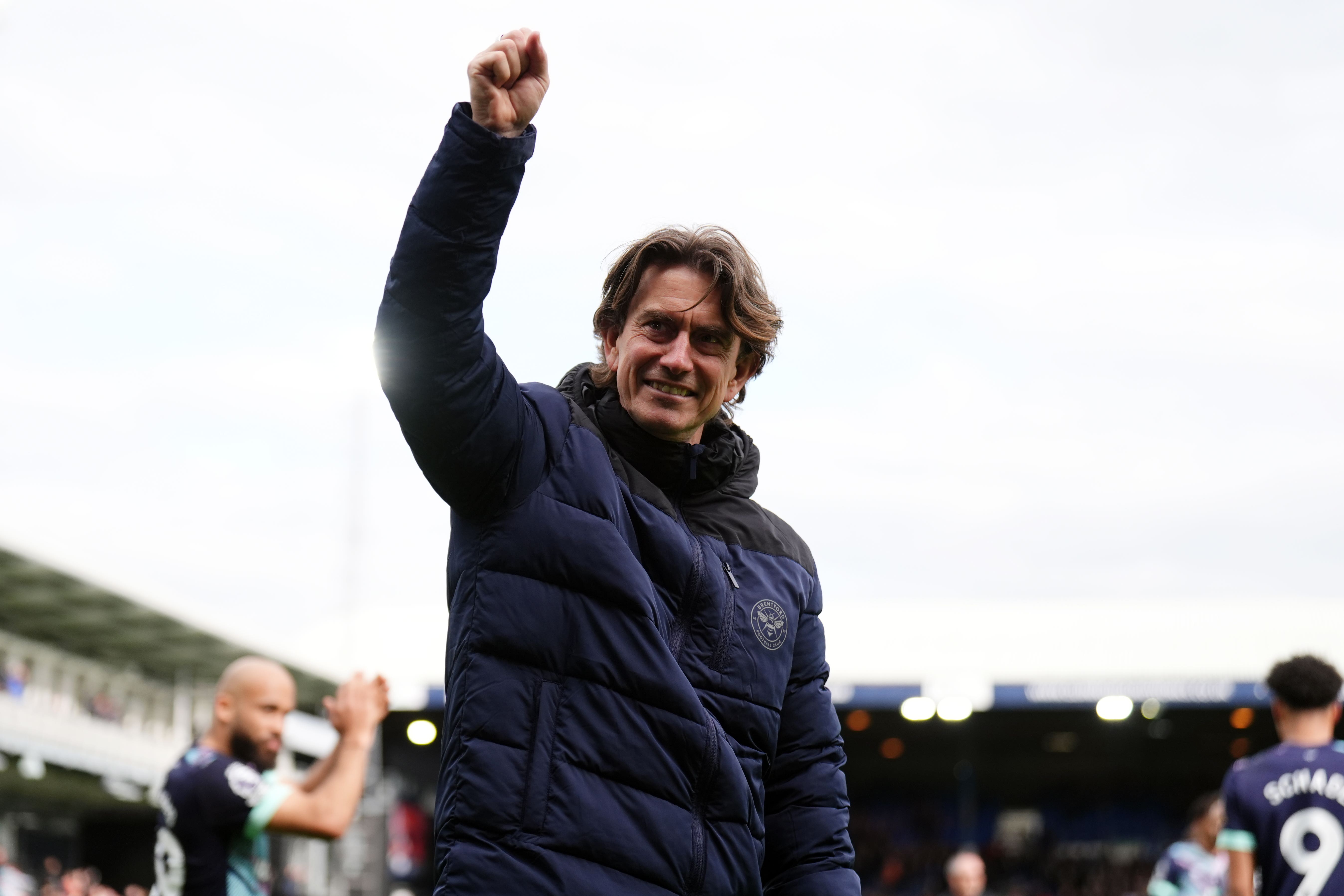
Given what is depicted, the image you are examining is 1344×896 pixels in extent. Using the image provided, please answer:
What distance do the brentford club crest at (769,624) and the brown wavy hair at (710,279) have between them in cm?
47

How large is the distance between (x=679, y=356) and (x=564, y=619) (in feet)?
1.68

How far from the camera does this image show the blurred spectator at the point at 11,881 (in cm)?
1669

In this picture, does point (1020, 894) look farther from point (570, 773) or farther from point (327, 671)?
point (570, 773)

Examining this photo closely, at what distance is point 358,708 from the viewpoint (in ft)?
13.8

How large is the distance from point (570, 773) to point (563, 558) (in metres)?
0.32

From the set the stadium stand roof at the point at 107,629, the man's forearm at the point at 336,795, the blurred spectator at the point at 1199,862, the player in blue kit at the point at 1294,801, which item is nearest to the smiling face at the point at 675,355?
the man's forearm at the point at 336,795

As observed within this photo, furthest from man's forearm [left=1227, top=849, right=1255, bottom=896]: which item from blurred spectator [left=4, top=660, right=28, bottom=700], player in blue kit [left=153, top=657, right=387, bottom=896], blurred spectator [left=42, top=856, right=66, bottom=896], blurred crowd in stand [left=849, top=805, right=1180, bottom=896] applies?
blurred crowd in stand [left=849, top=805, right=1180, bottom=896]

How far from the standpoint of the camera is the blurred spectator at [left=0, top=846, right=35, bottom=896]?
1669cm

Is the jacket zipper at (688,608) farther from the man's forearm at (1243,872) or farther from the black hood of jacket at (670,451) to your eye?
the man's forearm at (1243,872)

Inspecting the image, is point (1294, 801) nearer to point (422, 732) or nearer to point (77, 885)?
point (77, 885)

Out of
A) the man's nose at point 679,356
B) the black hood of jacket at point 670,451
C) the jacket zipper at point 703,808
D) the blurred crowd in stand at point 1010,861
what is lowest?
the blurred crowd in stand at point 1010,861

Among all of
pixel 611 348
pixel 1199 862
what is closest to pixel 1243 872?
pixel 611 348

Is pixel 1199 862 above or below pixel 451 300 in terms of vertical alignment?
below

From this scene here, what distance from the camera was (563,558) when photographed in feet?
7.20
